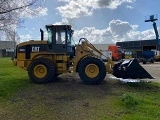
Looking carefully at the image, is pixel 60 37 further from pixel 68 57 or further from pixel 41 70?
pixel 41 70

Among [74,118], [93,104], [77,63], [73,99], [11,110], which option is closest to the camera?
[74,118]

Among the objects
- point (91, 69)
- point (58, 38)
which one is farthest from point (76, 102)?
point (58, 38)

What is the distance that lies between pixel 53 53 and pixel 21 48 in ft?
5.84

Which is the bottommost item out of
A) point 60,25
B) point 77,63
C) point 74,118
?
point 74,118

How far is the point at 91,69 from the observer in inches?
512

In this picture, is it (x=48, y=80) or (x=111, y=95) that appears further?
(x=48, y=80)

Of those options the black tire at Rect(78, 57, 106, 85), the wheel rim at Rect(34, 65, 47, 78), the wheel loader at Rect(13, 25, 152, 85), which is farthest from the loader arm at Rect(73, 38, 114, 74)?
the wheel rim at Rect(34, 65, 47, 78)

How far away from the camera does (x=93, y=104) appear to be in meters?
8.85

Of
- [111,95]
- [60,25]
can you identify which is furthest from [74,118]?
[60,25]

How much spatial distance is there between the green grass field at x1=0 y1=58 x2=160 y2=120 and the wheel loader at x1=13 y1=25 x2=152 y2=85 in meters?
0.80

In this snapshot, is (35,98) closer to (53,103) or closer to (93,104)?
(53,103)

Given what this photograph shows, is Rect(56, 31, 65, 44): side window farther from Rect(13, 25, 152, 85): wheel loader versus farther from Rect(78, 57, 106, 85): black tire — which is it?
Rect(78, 57, 106, 85): black tire

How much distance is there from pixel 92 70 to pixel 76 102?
4065 millimetres

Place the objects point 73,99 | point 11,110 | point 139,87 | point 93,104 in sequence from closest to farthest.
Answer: point 11,110, point 93,104, point 73,99, point 139,87
